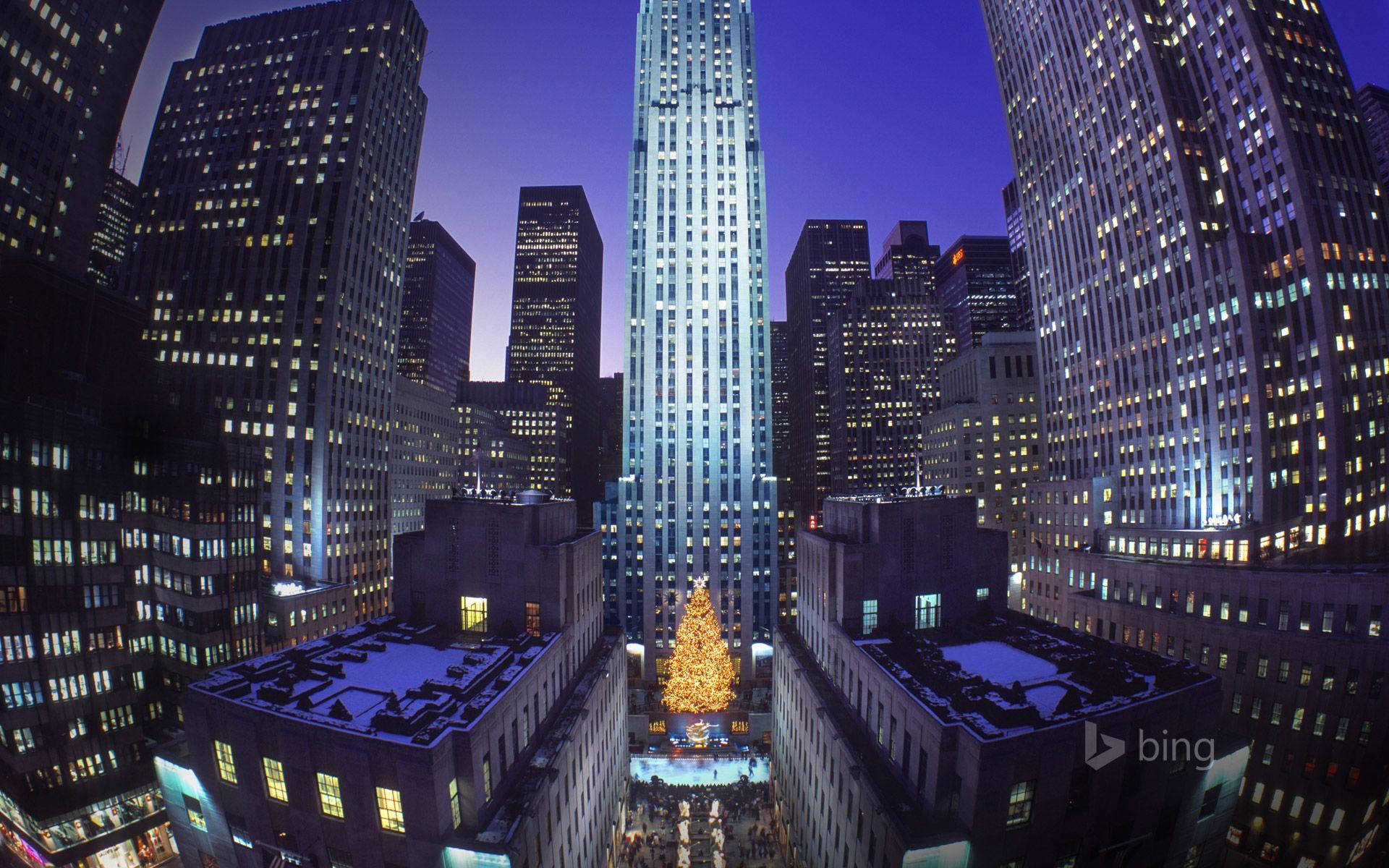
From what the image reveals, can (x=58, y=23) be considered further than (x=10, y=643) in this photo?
Yes

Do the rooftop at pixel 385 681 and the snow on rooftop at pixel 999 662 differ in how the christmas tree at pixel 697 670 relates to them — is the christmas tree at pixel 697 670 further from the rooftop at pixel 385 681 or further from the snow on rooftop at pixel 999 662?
the snow on rooftop at pixel 999 662

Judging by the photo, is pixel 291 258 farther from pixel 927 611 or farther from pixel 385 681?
pixel 927 611

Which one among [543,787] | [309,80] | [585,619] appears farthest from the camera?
[309,80]

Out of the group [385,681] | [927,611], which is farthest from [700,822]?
[385,681]

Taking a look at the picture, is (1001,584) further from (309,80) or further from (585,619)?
(309,80)

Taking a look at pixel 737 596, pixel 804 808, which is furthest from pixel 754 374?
pixel 804 808

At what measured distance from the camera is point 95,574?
53312 mm

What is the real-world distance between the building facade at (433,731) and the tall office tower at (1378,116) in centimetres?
21055

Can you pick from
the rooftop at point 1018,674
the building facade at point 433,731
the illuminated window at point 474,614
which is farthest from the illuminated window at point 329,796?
the rooftop at point 1018,674

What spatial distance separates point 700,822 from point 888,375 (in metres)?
160

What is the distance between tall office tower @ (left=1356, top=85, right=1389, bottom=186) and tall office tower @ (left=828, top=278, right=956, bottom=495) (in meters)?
102

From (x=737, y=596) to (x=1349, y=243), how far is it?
94.1 m

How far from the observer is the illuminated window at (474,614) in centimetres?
4725

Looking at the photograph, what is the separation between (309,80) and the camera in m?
94.6
